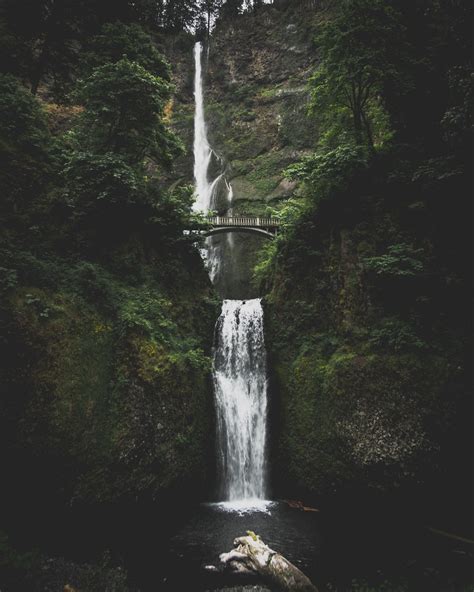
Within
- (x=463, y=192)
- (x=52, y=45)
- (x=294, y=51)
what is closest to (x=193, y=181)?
(x=294, y=51)

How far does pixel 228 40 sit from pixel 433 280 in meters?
37.4

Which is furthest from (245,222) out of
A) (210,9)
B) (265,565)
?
(210,9)

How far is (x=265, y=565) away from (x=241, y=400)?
19.8 feet

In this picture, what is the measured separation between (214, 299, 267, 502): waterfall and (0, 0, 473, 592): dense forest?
42cm

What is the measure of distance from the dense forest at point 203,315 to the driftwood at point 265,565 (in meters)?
0.91

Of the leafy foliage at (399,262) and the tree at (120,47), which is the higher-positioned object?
the tree at (120,47)

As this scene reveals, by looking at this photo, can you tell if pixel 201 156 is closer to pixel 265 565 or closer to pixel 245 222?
pixel 245 222

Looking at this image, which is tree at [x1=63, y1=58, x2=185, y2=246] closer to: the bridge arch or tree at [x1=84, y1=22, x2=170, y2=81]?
tree at [x1=84, y1=22, x2=170, y2=81]

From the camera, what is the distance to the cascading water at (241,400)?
36.1 feet

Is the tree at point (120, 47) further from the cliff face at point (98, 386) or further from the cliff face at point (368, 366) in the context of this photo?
the cliff face at point (368, 366)

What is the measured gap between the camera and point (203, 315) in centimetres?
1309

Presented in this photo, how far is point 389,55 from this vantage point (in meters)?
11.1

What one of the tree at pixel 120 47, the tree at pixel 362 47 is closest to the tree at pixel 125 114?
the tree at pixel 120 47

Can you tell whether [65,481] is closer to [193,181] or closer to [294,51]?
[193,181]
